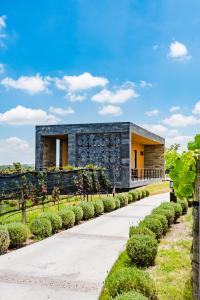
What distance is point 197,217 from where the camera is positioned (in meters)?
3.09

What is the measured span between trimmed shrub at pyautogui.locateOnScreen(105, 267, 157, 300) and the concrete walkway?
78 centimetres

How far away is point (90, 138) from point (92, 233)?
14548 millimetres

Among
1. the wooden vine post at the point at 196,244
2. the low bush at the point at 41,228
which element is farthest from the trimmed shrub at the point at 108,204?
the wooden vine post at the point at 196,244

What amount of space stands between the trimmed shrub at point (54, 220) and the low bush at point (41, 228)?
0.37 metres

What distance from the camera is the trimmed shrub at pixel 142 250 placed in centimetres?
652

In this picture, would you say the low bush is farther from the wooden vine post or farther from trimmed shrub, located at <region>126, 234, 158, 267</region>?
the wooden vine post

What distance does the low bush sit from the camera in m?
9.42

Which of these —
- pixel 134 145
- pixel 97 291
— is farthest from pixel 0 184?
pixel 134 145

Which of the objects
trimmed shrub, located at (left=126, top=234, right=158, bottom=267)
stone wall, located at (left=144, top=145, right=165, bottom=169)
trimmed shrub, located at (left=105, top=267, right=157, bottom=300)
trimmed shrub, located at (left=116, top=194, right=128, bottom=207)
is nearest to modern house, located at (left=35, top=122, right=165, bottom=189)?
trimmed shrub, located at (left=116, top=194, right=128, bottom=207)

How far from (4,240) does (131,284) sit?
4248 mm

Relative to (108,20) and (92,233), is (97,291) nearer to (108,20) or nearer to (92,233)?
(92,233)

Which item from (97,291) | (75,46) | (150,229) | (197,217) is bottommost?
(97,291)

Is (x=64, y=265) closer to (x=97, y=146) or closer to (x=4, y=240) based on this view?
(x=4, y=240)

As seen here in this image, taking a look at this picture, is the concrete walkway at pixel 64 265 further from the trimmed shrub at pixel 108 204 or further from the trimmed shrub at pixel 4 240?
the trimmed shrub at pixel 108 204
